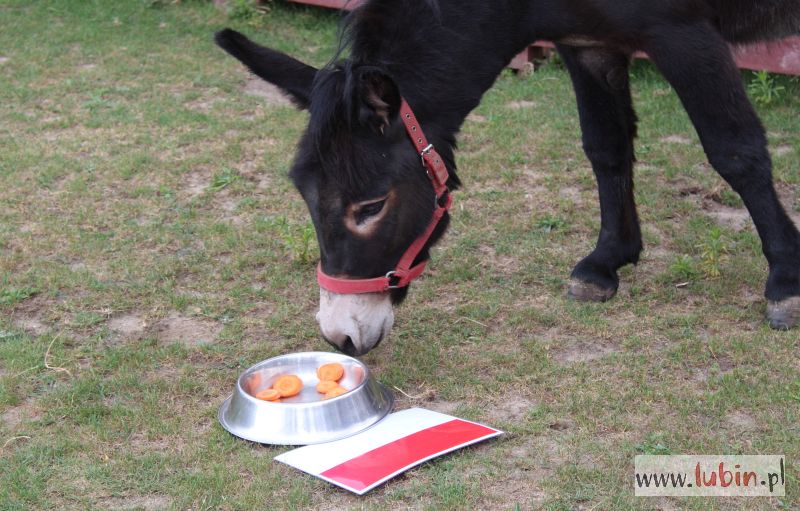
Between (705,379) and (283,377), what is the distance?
156cm

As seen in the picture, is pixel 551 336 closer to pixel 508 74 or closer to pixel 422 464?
pixel 422 464

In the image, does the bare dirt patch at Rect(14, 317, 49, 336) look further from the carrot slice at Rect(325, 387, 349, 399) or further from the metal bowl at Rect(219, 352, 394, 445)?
the carrot slice at Rect(325, 387, 349, 399)

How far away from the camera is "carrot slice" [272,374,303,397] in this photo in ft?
11.1

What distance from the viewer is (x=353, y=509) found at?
2.78 metres

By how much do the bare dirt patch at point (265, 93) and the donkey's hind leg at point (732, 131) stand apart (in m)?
3.85

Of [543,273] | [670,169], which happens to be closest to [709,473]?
[543,273]

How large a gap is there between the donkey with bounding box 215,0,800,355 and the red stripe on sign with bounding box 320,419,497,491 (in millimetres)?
392

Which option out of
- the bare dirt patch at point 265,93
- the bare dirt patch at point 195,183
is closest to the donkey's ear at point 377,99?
the bare dirt patch at point 195,183

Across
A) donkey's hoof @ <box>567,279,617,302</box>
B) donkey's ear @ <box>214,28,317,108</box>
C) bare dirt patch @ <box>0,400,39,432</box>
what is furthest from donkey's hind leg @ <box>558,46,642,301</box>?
bare dirt patch @ <box>0,400,39,432</box>

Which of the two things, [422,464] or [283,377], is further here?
[283,377]

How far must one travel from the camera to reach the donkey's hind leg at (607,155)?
4.03 meters

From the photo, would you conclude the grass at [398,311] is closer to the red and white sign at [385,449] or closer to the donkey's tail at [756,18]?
the red and white sign at [385,449]

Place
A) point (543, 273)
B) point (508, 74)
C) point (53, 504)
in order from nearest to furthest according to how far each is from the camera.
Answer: point (53, 504), point (543, 273), point (508, 74)

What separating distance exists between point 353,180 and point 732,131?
1.52 m
